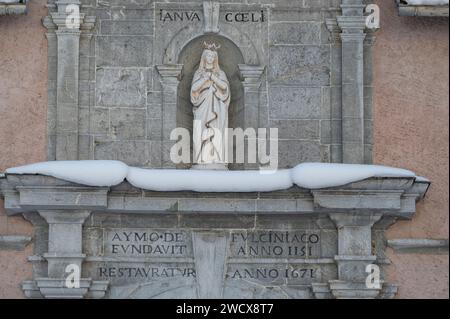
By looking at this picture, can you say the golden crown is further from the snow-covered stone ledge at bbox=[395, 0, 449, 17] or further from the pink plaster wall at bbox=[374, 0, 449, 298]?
the snow-covered stone ledge at bbox=[395, 0, 449, 17]

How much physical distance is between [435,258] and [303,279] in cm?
144

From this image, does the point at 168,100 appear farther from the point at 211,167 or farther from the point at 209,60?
the point at 211,167

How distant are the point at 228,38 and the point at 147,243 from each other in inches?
95.8

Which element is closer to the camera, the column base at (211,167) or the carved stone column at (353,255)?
the carved stone column at (353,255)

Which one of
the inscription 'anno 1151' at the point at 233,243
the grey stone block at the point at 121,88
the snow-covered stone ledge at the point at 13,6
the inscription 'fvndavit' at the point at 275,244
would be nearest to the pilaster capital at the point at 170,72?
the grey stone block at the point at 121,88

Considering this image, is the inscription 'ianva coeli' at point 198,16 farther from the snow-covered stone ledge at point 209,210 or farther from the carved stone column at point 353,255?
the carved stone column at point 353,255

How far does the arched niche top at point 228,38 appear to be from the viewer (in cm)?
1705

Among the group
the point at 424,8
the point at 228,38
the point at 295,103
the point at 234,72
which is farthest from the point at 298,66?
the point at 424,8

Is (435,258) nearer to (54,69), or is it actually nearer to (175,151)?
(175,151)

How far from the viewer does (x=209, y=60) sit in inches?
669

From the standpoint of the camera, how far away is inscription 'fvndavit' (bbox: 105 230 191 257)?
16.5 metres

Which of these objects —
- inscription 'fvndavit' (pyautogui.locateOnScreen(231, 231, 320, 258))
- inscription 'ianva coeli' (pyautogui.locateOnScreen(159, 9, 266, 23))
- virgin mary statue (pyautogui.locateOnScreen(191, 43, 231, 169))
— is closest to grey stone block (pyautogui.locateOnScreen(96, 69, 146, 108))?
virgin mary statue (pyautogui.locateOnScreen(191, 43, 231, 169))

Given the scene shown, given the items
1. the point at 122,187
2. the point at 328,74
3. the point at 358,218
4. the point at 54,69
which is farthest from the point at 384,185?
the point at 54,69

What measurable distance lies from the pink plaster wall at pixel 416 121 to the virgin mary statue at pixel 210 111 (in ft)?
5.45
